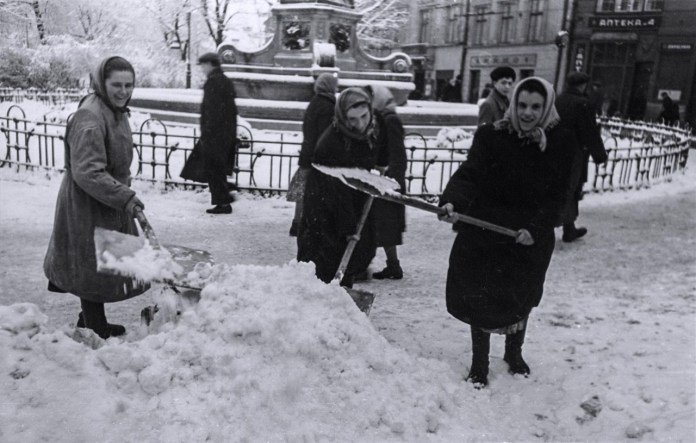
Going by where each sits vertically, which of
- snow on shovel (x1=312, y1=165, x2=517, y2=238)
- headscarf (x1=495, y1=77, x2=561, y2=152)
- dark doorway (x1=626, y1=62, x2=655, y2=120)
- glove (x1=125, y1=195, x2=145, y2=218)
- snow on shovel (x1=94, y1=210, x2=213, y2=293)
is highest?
dark doorway (x1=626, y1=62, x2=655, y2=120)

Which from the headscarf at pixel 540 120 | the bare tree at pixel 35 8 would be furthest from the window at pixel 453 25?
the headscarf at pixel 540 120

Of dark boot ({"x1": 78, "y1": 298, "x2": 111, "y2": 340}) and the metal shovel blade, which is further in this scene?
dark boot ({"x1": 78, "y1": 298, "x2": 111, "y2": 340})

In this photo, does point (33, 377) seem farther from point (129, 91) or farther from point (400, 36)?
point (400, 36)

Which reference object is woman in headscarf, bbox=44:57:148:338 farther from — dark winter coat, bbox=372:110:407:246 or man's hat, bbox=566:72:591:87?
man's hat, bbox=566:72:591:87

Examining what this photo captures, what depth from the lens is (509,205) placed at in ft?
12.0

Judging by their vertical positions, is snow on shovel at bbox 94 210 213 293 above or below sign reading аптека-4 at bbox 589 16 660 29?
below

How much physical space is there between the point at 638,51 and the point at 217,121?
2660cm

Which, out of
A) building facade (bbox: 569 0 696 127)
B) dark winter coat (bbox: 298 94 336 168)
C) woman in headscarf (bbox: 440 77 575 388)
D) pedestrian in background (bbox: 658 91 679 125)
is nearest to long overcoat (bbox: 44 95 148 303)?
woman in headscarf (bbox: 440 77 575 388)

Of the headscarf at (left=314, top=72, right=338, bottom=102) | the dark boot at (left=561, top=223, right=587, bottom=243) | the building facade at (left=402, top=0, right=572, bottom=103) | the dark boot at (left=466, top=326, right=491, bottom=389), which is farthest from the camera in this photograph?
the building facade at (left=402, top=0, right=572, bottom=103)

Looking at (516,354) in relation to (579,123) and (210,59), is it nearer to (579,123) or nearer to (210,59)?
(579,123)

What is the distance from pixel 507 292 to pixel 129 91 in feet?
7.87

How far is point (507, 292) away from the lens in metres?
3.65

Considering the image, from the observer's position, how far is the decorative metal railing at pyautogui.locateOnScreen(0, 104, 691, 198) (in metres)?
9.02

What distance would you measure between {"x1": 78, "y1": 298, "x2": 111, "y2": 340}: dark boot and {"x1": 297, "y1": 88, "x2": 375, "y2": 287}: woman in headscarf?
1.35m
